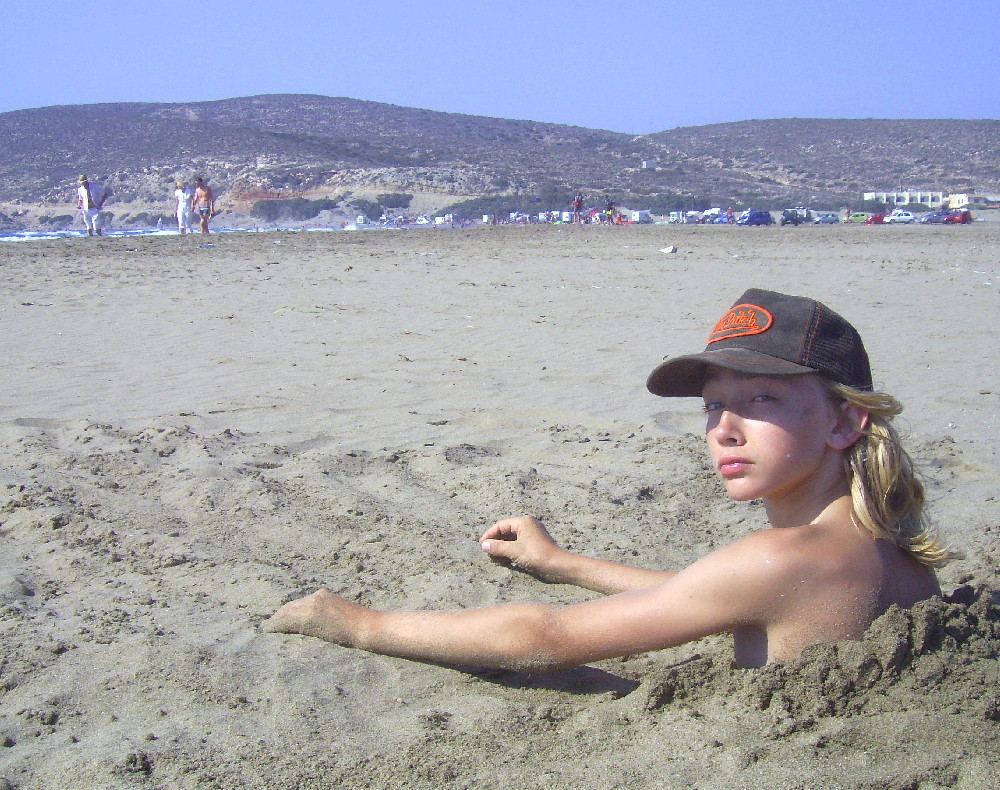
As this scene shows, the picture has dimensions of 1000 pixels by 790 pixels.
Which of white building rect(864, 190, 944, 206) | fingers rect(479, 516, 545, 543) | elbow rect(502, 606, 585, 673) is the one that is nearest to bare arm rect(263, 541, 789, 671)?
elbow rect(502, 606, 585, 673)

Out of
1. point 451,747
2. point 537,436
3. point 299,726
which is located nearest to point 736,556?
point 451,747

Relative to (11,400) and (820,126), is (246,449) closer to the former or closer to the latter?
(11,400)

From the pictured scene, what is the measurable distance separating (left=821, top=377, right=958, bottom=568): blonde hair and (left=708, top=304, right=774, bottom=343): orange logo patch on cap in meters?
0.17

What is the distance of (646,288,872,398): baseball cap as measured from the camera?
1908 mm

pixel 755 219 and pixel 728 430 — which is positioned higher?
pixel 755 219

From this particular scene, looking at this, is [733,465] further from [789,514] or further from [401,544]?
[401,544]

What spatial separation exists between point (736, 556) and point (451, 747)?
67 centimetres

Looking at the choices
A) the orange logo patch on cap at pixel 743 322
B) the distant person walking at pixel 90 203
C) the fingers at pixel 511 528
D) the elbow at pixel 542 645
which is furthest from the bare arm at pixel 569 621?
the distant person walking at pixel 90 203

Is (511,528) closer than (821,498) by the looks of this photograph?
No

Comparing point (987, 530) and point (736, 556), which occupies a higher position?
point (736, 556)

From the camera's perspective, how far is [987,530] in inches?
125

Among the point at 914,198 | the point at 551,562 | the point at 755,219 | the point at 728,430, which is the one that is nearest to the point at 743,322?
the point at 728,430

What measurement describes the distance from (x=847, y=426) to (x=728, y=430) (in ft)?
0.78

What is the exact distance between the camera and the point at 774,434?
1.95 metres
